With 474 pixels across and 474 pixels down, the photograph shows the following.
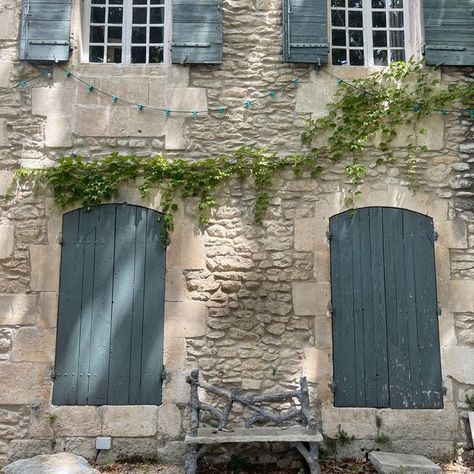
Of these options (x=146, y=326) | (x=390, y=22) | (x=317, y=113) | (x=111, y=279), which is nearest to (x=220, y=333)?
(x=146, y=326)

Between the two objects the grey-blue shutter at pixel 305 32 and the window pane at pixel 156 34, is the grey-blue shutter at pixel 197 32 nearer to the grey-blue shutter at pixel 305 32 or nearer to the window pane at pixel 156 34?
the window pane at pixel 156 34

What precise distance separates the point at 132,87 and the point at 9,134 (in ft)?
3.92

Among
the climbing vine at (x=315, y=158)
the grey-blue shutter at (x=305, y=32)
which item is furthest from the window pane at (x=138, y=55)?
the grey-blue shutter at (x=305, y=32)

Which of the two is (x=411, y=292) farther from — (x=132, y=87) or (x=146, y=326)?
(x=132, y=87)

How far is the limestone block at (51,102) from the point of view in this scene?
484cm

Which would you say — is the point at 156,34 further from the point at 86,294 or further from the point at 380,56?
the point at 86,294

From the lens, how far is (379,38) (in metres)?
5.27

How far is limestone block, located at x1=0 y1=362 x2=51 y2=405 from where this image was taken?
14.7 ft

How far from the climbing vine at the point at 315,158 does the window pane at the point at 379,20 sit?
0.61 meters

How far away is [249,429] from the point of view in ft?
14.0

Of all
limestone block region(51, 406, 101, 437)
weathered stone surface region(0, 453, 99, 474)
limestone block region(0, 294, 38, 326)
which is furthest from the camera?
limestone block region(0, 294, 38, 326)

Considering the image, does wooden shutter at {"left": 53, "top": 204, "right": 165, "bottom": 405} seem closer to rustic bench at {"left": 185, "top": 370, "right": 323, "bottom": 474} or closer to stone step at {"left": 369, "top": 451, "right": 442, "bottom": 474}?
rustic bench at {"left": 185, "top": 370, "right": 323, "bottom": 474}

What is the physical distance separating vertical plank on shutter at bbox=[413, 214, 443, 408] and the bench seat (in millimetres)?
1168

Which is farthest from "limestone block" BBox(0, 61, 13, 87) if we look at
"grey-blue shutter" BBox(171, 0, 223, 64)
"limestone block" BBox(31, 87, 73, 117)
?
"grey-blue shutter" BBox(171, 0, 223, 64)
